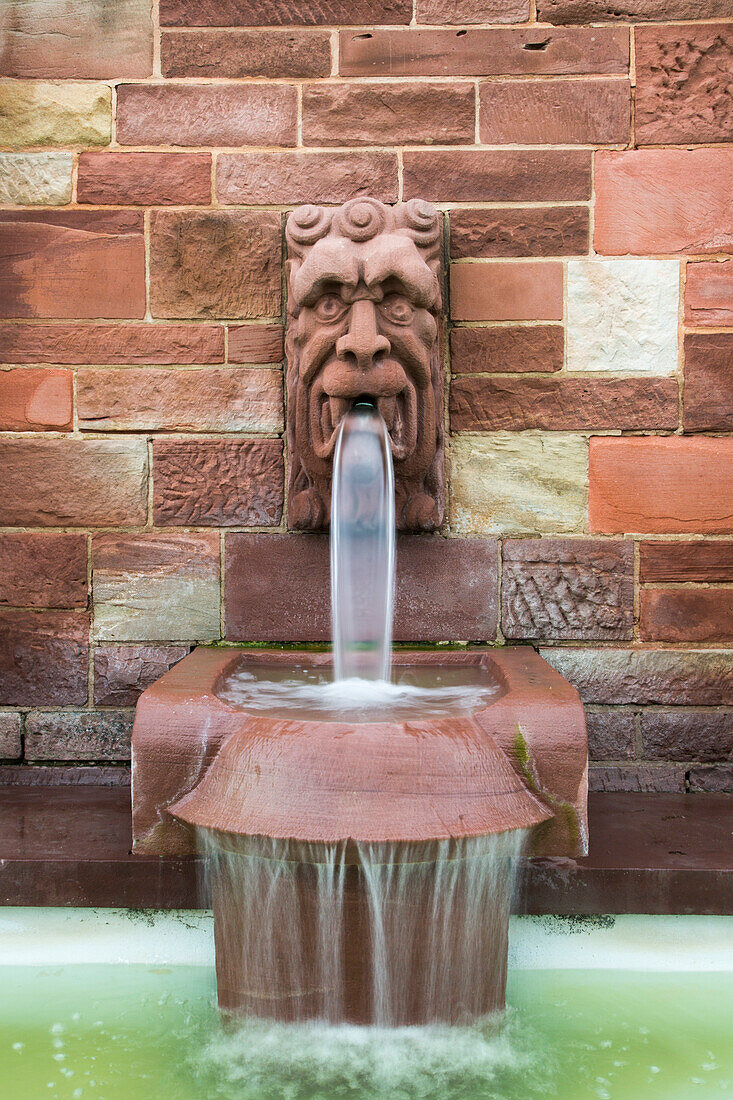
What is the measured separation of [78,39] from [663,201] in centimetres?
174

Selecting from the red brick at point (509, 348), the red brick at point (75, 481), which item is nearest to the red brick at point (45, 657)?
the red brick at point (75, 481)

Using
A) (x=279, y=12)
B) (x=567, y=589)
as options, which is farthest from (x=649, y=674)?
(x=279, y=12)

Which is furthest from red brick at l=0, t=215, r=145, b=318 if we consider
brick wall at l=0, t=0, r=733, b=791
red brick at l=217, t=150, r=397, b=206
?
red brick at l=217, t=150, r=397, b=206

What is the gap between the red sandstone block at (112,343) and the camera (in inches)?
99.2

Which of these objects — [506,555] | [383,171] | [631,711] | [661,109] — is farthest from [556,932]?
[661,109]

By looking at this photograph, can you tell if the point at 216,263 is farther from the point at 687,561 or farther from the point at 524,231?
the point at 687,561

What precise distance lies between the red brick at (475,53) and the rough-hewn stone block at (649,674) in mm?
1664

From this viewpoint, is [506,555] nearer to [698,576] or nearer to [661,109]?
[698,576]

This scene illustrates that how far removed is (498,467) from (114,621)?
1206mm

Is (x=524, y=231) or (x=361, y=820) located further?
(x=524, y=231)

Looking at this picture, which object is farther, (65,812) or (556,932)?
(65,812)

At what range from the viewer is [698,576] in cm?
253

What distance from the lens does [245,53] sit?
2.50 metres

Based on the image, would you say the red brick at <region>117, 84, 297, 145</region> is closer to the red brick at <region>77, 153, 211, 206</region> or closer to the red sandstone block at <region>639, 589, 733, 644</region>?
the red brick at <region>77, 153, 211, 206</region>
